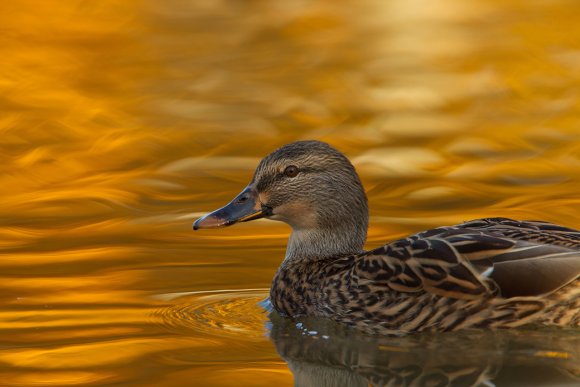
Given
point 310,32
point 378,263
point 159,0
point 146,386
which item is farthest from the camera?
point 159,0

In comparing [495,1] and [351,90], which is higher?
[495,1]

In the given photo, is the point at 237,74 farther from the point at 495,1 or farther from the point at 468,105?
the point at 495,1

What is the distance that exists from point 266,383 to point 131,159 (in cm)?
656

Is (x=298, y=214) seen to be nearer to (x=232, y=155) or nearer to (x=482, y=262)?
(x=482, y=262)

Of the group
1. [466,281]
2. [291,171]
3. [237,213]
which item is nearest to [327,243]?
[291,171]

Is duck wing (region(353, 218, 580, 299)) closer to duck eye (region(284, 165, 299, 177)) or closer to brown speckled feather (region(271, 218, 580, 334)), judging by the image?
brown speckled feather (region(271, 218, 580, 334))

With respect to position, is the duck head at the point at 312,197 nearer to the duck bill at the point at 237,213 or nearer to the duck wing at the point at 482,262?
the duck bill at the point at 237,213

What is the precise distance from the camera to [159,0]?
20.7m

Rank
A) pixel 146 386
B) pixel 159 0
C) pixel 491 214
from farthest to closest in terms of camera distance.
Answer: pixel 159 0
pixel 491 214
pixel 146 386

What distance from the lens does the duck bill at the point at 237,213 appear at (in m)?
9.62

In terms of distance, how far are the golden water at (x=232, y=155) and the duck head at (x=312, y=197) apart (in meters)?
0.60

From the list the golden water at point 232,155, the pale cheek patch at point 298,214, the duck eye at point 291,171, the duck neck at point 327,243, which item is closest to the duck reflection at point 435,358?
the golden water at point 232,155

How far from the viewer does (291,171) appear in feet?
32.2

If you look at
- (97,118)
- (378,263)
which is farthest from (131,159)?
(378,263)
